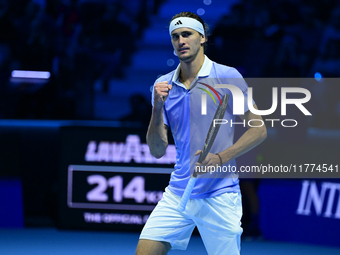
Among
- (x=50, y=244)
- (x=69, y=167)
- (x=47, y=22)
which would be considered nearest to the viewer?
(x=50, y=244)

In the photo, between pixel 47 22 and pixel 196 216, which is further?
pixel 47 22

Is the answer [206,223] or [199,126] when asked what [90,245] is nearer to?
[206,223]

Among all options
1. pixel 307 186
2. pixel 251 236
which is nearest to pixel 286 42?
pixel 307 186

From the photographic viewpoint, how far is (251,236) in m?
5.46

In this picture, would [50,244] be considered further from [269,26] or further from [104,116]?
[269,26]

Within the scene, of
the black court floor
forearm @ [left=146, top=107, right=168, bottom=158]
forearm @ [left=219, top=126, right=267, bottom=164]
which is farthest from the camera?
the black court floor

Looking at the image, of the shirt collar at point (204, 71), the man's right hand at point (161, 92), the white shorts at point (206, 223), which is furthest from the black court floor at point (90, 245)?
the man's right hand at point (161, 92)

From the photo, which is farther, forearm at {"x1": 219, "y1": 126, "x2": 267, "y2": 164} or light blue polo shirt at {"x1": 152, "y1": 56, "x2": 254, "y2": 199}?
light blue polo shirt at {"x1": 152, "y1": 56, "x2": 254, "y2": 199}

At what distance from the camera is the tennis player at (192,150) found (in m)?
2.57

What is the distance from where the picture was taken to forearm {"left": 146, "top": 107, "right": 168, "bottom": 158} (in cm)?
263

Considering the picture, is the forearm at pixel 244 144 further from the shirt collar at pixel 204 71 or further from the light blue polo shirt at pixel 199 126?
the shirt collar at pixel 204 71

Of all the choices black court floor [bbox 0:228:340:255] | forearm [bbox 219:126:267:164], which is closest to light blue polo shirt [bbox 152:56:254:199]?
forearm [bbox 219:126:267:164]

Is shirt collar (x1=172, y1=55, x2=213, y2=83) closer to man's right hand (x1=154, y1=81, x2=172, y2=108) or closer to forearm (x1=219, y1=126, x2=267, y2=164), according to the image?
man's right hand (x1=154, y1=81, x2=172, y2=108)

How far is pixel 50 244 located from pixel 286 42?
4121 mm
